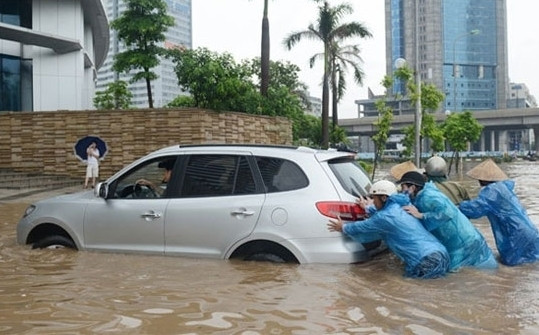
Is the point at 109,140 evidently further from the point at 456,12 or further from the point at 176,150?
the point at 456,12

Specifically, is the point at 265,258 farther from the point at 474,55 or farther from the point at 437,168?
the point at 474,55

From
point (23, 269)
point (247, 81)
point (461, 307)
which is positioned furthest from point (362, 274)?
point (247, 81)

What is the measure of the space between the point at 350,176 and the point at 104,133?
17.2 meters

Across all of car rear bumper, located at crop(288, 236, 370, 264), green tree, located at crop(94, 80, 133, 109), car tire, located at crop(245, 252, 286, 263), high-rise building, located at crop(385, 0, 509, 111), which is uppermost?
high-rise building, located at crop(385, 0, 509, 111)

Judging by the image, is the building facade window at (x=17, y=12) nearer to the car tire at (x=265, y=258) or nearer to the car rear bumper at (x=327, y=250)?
the car tire at (x=265, y=258)

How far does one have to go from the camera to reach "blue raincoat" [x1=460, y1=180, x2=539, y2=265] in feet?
21.1

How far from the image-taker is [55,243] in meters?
6.99

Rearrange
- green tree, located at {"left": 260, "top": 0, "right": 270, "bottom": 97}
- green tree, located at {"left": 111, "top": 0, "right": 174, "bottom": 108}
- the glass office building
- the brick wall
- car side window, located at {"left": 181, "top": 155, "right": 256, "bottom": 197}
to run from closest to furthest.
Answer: car side window, located at {"left": 181, "top": 155, "right": 256, "bottom": 197} → the brick wall → green tree, located at {"left": 111, "top": 0, "right": 174, "bottom": 108} → green tree, located at {"left": 260, "top": 0, "right": 270, "bottom": 97} → the glass office building

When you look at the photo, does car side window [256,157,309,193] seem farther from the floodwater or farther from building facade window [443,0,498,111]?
building facade window [443,0,498,111]

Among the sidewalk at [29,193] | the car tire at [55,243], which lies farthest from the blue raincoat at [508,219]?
the sidewalk at [29,193]

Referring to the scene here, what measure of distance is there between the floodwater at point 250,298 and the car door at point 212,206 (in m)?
0.19

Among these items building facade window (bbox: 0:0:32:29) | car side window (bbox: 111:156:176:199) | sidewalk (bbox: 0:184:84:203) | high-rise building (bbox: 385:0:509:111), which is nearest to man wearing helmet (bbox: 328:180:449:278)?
car side window (bbox: 111:156:176:199)

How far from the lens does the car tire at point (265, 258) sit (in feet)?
19.1

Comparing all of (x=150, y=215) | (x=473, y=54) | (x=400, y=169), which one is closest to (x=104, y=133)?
(x=150, y=215)
